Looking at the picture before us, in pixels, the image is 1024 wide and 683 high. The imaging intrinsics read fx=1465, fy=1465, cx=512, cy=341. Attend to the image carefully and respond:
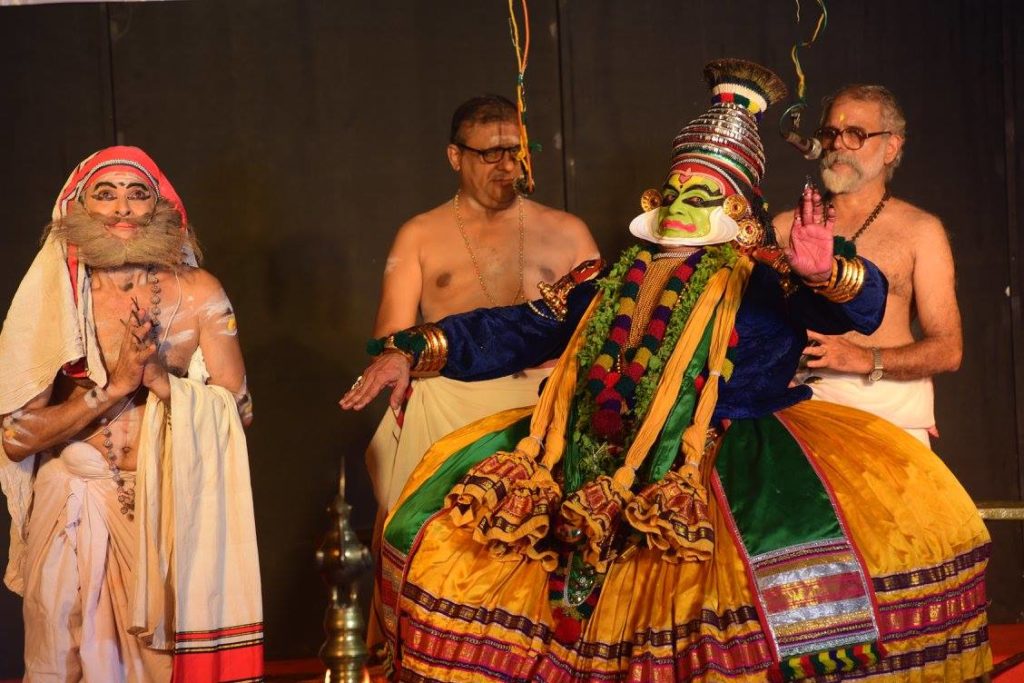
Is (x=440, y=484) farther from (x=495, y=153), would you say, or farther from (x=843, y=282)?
(x=495, y=153)

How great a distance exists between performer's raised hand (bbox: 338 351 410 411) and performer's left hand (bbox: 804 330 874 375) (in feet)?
4.20

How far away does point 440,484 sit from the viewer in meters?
4.04

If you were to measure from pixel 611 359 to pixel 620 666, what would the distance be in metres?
0.85

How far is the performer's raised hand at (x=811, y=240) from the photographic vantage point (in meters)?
3.65

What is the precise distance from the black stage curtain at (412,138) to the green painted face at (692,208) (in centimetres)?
223

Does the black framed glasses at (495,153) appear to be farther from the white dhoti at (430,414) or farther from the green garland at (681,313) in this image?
the green garland at (681,313)

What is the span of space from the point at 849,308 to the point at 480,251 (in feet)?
6.53

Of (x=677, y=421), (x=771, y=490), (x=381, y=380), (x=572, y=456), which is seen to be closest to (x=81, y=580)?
(x=381, y=380)

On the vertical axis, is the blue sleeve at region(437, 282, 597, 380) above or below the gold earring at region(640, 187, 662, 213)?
below

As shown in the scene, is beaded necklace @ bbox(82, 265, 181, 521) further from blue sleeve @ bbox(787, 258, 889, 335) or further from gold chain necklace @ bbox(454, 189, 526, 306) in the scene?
blue sleeve @ bbox(787, 258, 889, 335)

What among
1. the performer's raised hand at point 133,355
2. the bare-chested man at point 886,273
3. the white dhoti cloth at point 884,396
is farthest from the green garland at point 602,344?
the performer's raised hand at point 133,355

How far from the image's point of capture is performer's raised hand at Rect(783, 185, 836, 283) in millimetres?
3648

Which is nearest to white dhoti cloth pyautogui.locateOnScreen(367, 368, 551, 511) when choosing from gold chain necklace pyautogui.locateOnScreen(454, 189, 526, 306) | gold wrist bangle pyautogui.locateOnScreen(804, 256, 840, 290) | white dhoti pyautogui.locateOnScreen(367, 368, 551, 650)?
white dhoti pyautogui.locateOnScreen(367, 368, 551, 650)

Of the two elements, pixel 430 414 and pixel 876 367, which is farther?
A: pixel 430 414
